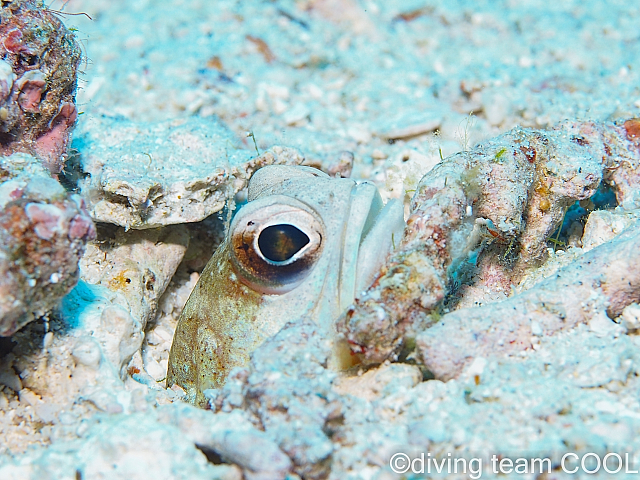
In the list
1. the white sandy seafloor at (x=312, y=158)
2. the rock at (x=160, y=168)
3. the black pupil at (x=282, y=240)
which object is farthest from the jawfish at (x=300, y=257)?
the rock at (x=160, y=168)

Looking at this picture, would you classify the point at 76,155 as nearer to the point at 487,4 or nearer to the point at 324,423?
the point at 324,423

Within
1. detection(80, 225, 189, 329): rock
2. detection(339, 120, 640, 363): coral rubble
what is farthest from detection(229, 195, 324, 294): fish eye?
detection(80, 225, 189, 329): rock

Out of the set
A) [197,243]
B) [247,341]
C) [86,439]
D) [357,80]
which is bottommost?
[86,439]

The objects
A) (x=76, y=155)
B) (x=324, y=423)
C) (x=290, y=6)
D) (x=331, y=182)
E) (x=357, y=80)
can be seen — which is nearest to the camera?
(x=324, y=423)

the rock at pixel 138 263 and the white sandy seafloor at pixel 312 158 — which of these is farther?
the rock at pixel 138 263

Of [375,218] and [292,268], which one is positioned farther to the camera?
[375,218]

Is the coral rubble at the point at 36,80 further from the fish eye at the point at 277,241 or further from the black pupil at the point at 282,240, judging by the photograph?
the black pupil at the point at 282,240

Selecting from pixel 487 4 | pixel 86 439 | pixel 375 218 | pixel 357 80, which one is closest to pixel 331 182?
pixel 375 218
